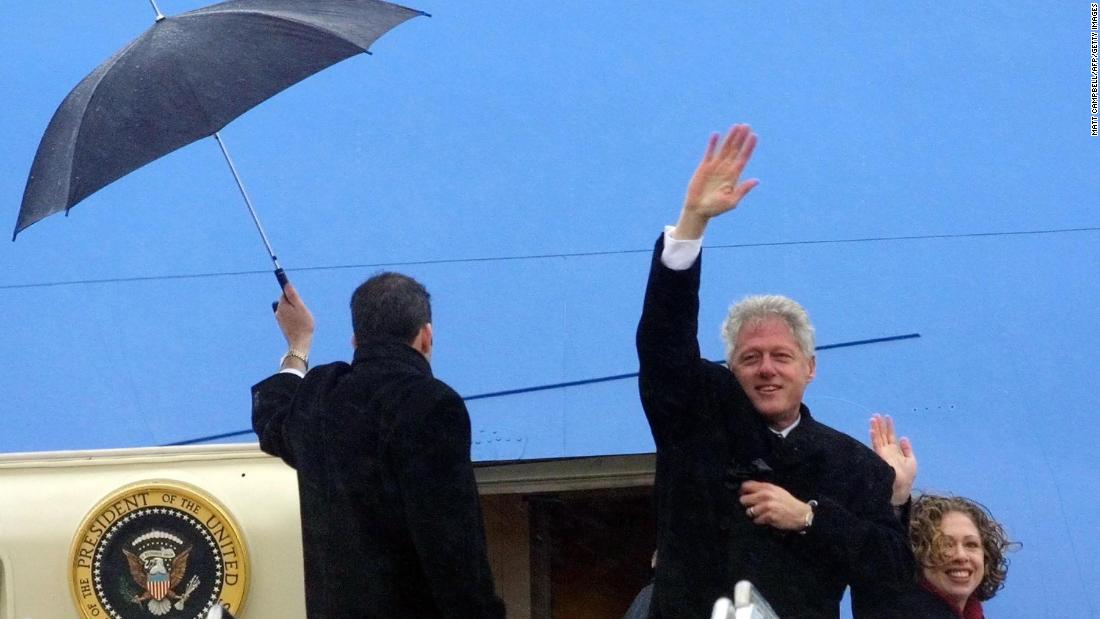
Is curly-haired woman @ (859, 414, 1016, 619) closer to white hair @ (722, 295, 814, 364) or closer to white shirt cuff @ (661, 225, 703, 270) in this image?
white hair @ (722, 295, 814, 364)

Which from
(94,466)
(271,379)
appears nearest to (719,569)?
(271,379)

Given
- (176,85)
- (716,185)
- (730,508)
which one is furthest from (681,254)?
(176,85)

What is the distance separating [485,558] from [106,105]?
3.28 ft

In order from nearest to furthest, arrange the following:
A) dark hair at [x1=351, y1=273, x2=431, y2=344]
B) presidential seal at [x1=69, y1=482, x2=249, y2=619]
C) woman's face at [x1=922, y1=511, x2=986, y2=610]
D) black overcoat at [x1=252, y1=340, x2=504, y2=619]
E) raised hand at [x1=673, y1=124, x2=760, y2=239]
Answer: raised hand at [x1=673, y1=124, x2=760, y2=239] < black overcoat at [x1=252, y1=340, x2=504, y2=619] < dark hair at [x1=351, y1=273, x2=431, y2=344] < woman's face at [x1=922, y1=511, x2=986, y2=610] < presidential seal at [x1=69, y1=482, x2=249, y2=619]

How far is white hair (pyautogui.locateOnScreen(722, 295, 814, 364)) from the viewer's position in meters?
1.95

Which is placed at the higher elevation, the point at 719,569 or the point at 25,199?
the point at 25,199

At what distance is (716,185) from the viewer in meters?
1.76

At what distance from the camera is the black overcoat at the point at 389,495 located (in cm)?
190

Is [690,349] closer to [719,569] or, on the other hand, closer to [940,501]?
[719,569]

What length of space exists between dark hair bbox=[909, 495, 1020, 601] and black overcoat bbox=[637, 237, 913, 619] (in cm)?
31

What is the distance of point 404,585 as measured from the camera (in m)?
1.96

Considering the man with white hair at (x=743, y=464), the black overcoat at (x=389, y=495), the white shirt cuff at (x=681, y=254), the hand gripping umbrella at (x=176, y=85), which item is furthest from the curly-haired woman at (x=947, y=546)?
the hand gripping umbrella at (x=176, y=85)

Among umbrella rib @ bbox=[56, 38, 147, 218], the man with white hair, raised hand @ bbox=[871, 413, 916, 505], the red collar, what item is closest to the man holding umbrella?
the man with white hair

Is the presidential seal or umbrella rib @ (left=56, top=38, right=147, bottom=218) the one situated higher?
umbrella rib @ (left=56, top=38, right=147, bottom=218)
